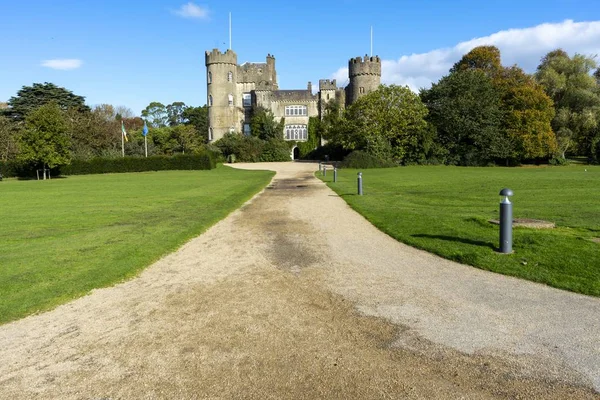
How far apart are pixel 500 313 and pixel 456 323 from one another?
26.6 inches

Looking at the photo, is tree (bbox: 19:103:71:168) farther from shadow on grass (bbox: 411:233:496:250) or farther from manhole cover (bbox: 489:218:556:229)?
manhole cover (bbox: 489:218:556:229)

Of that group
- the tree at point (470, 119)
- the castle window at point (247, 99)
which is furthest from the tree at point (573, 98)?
the castle window at point (247, 99)

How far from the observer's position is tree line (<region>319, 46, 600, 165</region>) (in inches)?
2009

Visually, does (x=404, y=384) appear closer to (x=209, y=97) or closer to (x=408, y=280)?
(x=408, y=280)

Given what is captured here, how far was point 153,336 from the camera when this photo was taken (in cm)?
446

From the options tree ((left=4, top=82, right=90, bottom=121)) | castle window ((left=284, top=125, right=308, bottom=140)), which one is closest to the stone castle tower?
castle window ((left=284, top=125, right=308, bottom=140))

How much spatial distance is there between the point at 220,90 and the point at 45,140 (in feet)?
119

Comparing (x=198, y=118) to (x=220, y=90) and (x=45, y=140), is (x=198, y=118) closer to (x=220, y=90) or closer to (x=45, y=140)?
(x=220, y=90)

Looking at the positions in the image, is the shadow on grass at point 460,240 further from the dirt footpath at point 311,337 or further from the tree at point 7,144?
the tree at point 7,144

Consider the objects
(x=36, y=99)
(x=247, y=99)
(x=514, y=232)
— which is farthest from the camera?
(x=247, y=99)

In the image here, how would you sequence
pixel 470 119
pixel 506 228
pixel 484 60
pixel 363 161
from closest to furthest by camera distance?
pixel 506 228 → pixel 363 161 → pixel 470 119 → pixel 484 60

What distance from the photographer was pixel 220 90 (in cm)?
7588

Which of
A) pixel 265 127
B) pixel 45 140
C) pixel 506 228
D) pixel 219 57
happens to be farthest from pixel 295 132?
pixel 506 228

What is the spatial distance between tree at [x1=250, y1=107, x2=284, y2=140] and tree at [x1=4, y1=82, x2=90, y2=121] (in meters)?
28.7
